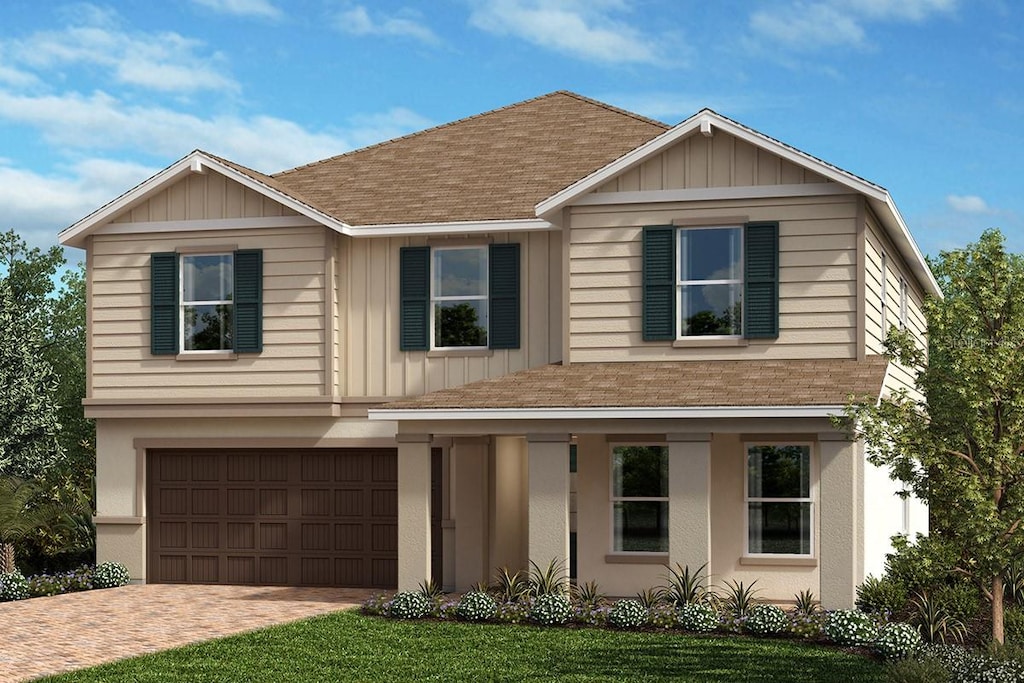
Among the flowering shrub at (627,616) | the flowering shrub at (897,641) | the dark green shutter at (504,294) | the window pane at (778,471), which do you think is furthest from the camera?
the dark green shutter at (504,294)

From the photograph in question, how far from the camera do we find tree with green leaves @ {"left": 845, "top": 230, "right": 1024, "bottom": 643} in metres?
14.1

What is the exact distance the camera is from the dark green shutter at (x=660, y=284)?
2036 centimetres

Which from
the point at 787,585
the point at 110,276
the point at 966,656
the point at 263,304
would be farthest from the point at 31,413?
the point at 966,656

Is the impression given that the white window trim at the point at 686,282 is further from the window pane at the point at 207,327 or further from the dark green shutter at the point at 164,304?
the dark green shutter at the point at 164,304

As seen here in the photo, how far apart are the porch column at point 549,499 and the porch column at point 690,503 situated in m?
1.47

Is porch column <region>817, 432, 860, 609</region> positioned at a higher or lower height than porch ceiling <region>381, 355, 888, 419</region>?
lower

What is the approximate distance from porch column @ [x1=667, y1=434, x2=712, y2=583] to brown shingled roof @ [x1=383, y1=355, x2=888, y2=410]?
694mm

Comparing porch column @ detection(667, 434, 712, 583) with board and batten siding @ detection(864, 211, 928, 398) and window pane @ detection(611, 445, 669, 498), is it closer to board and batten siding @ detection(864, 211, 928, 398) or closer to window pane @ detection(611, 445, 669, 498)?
window pane @ detection(611, 445, 669, 498)

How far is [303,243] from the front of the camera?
873 inches

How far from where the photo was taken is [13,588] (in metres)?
21.1

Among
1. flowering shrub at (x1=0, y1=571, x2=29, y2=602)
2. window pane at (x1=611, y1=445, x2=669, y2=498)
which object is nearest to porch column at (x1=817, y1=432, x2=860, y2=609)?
window pane at (x1=611, y1=445, x2=669, y2=498)

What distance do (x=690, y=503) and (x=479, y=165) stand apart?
823cm

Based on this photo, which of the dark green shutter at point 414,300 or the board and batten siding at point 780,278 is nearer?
the board and batten siding at point 780,278

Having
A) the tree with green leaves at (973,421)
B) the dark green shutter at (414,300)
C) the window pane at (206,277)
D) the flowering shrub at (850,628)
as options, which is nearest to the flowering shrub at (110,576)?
the window pane at (206,277)
